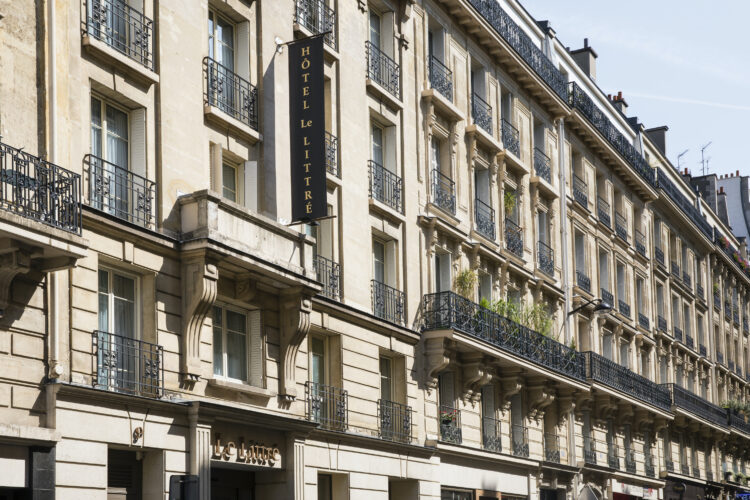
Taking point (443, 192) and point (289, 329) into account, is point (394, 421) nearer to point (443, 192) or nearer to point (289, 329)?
point (289, 329)

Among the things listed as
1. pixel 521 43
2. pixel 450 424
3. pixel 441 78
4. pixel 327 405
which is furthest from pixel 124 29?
pixel 521 43

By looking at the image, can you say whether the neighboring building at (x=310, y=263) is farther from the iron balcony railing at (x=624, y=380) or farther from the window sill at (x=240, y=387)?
the iron balcony railing at (x=624, y=380)

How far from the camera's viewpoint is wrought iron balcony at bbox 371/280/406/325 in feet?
88.0

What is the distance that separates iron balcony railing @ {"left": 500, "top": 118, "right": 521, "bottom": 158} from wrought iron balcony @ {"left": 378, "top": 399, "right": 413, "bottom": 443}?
1020cm

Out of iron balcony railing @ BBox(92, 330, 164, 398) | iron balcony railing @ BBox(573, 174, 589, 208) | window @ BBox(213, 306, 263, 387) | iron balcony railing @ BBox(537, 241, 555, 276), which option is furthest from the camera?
iron balcony railing @ BBox(573, 174, 589, 208)

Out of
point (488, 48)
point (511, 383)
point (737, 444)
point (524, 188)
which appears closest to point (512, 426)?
point (511, 383)

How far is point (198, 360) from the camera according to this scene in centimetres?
1988

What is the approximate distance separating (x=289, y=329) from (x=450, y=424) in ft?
26.7

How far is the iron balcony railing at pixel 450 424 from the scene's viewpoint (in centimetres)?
2922

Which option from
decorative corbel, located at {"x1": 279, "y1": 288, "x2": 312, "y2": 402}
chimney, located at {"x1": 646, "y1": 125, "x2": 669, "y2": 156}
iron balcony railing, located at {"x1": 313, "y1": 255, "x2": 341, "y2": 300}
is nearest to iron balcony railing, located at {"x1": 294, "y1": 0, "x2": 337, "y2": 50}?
iron balcony railing, located at {"x1": 313, "y1": 255, "x2": 341, "y2": 300}

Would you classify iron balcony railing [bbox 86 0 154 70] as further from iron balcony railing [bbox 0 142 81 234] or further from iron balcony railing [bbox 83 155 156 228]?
iron balcony railing [bbox 0 142 81 234]

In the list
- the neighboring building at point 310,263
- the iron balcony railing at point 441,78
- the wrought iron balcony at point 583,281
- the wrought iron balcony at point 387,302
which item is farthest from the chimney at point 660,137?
the wrought iron balcony at point 387,302

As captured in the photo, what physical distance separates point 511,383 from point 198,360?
14.4m

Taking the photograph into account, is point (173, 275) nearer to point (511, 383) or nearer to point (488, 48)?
point (511, 383)
